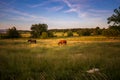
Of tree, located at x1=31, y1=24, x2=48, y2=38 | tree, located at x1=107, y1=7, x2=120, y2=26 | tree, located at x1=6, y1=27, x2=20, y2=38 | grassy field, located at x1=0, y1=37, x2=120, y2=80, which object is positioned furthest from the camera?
tree, located at x1=31, y1=24, x2=48, y2=38

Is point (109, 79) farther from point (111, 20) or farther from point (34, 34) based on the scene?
point (34, 34)

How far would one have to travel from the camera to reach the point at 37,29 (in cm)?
6825

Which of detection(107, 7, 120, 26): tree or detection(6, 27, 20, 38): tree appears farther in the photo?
detection(6, 27, 20, 38): tree

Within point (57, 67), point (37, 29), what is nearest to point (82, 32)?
point (37, 29)

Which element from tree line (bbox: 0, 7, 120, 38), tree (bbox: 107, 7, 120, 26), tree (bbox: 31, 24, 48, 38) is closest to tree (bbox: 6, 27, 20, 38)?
tree line (bbox: 0, 7, 120, 38)

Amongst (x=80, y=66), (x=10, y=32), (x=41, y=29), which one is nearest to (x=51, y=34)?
(x=41, y=29)

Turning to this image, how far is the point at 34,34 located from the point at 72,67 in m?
61.8

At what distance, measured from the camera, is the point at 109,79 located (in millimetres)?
3600

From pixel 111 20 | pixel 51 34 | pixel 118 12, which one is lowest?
pixel 51 34

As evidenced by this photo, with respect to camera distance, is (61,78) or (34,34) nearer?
(61,78)

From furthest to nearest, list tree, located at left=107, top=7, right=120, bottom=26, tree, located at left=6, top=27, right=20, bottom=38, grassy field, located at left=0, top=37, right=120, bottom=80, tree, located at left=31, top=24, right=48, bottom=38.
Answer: tree, located at left=31, top=24, right=48, bottom=38, tree, located at left=6, top=27, right=20, bottom=38, tree, located at left=107, top=7, right=120, bottom=26, grassy field, located at left=0, top=37, right=120, bottom=80

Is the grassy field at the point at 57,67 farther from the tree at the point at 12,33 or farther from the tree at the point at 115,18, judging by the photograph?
the tree at the point at 12,33

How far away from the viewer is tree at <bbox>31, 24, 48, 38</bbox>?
65725 mm

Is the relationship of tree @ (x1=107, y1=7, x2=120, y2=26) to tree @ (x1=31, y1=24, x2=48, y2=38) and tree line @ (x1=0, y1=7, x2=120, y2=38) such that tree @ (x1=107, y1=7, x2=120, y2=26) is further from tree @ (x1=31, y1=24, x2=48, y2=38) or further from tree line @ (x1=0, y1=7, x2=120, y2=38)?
tree @ (x1=31, y1=24, x2=48, y2=38)
